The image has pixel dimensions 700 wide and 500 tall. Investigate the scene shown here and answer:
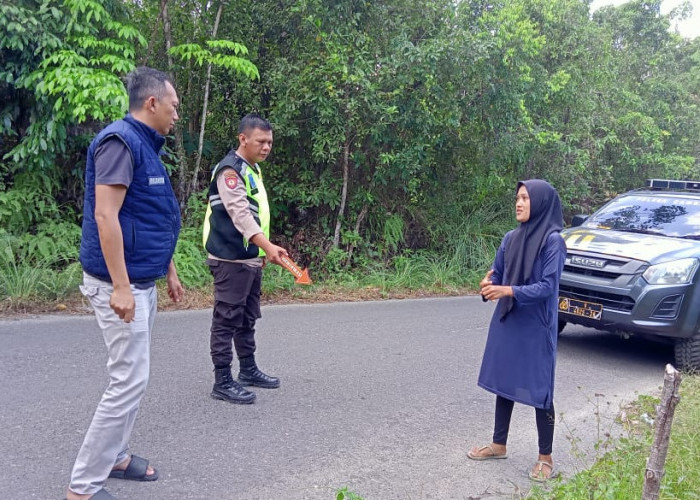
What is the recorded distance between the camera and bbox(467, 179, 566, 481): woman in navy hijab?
3.85 m

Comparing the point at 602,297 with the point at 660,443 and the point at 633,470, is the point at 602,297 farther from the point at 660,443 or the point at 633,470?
the point at 660,443

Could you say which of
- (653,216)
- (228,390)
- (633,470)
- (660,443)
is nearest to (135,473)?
(228,390)

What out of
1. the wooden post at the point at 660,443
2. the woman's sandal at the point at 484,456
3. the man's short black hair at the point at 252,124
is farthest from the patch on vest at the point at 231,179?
the wooden post at the point at 660,443

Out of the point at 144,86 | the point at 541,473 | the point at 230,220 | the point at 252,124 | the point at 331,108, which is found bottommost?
the point at 541,473

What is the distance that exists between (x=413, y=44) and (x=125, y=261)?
7741 millimetres

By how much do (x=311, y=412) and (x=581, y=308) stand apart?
3250mm

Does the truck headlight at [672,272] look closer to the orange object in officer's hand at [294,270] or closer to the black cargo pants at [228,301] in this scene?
the orange object in officer's hand at [294,270]

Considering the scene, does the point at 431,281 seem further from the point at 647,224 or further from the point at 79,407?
the point at 79,407

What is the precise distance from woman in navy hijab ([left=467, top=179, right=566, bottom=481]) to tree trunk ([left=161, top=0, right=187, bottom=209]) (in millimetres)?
7082

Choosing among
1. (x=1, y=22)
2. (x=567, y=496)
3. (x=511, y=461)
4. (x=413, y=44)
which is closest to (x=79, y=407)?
(x=511, y=461)

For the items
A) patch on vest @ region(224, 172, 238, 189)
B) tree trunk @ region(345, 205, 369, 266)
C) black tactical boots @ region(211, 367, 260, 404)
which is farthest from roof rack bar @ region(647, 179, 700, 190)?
black tactical boots @ region(211, 367, 260, 404)

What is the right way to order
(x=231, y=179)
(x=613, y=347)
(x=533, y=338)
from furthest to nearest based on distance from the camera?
1. (x=613, y=347)
2. (x=231, y=179)
3. (x=533, y=338)

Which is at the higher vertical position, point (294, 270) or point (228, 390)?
point (294, 270)

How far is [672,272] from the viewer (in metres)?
6.29
